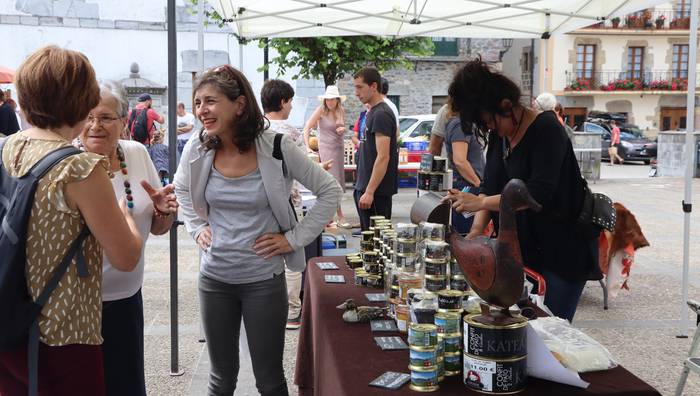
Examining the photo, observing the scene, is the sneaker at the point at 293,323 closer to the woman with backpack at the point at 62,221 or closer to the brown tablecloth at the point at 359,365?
the brown tablecloth at the point at 359,365

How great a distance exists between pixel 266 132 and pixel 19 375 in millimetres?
1313

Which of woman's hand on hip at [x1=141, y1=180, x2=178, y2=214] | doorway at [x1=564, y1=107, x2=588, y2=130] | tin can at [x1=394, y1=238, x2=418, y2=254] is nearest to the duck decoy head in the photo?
tin can at [x1=394, y1=238, x2=418, y2=254]

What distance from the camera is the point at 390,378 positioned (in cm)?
188

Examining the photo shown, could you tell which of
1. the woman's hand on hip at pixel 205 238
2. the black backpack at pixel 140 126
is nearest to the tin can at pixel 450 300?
the woman's hand on hip at pixel 205 238

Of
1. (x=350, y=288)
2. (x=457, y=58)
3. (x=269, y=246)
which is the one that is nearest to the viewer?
(x=269, y=246)

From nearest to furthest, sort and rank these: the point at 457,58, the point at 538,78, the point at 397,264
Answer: the point at 397,264 → the point at 457,58 → the point at 538,78

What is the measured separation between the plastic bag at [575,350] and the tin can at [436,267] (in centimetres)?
32

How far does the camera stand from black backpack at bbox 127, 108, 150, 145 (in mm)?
10781

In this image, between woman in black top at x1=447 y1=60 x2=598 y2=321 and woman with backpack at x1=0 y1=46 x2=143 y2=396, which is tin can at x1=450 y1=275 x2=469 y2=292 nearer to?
woman in black top at x1=447 y1=60 x2=598 y2=321

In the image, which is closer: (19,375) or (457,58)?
(19,375)

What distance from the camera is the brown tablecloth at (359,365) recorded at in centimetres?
179

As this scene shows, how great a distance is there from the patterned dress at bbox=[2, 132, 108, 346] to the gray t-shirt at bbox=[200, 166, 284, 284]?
2.70 feet

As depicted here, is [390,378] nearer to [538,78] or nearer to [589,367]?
[589,367]

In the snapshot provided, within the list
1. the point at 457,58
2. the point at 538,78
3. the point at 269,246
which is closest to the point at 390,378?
the point at 269,246
